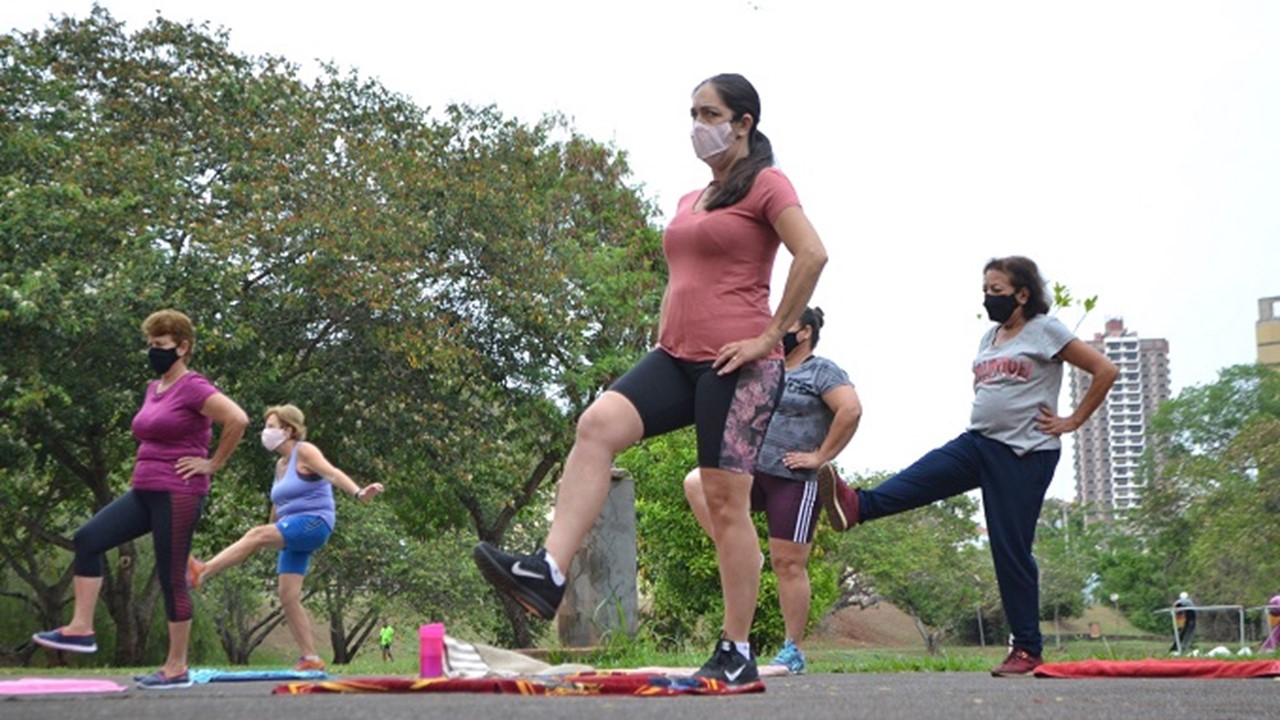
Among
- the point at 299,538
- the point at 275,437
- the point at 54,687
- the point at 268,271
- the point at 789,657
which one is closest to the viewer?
the point at 54,687

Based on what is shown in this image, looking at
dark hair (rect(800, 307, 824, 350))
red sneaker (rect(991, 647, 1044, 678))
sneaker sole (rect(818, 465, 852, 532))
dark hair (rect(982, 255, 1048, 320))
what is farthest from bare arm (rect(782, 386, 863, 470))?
red sneaker (rect(991, 647, 1044, 678))

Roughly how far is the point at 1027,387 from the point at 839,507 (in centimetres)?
98

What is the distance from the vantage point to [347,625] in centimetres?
5869

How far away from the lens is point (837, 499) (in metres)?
8.15

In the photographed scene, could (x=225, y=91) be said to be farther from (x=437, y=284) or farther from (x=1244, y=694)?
(x=1244, y=694)

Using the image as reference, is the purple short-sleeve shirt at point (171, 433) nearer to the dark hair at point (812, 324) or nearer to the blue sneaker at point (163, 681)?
the blue sneaker at point (163, 681)

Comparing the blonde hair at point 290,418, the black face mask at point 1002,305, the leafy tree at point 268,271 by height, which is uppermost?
the leafy tree at point 268,271

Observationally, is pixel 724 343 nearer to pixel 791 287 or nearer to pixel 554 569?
pixel 791 287

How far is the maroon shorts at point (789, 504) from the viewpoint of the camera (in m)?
8.35

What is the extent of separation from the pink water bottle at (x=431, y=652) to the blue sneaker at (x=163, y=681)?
1.49m

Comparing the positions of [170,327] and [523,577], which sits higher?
[170,327]

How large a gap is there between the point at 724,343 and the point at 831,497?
7.68 ft

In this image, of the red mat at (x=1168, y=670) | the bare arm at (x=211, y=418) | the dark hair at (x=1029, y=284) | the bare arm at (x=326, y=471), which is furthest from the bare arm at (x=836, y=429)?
the bare arm at (x=326, y=471)

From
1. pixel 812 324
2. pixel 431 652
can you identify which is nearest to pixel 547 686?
pixel 431 652
